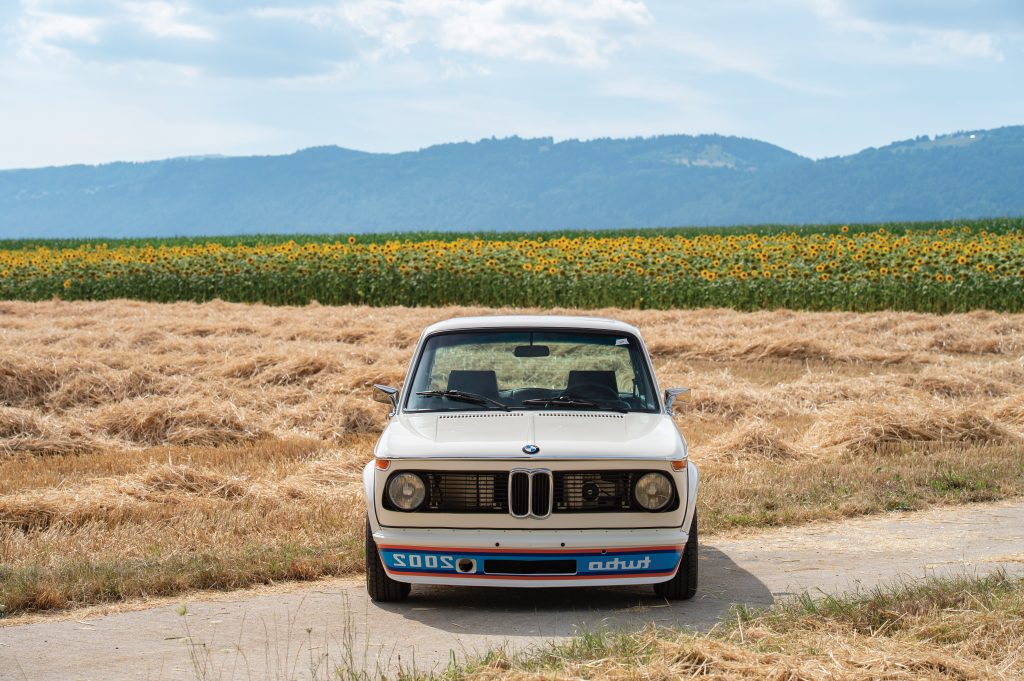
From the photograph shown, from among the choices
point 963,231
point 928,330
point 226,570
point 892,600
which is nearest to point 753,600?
point 892,600

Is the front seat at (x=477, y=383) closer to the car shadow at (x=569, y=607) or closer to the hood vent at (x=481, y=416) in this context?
the hood vent at (x=481, y=416)

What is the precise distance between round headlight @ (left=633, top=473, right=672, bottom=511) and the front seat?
1268 millimetres

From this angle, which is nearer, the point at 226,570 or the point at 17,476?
the point at 226,570

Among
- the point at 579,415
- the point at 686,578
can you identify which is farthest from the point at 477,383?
the point at 686,578

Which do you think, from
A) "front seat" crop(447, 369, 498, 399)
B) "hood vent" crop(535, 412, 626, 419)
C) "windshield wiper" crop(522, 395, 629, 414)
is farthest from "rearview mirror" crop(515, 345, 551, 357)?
"hood vent" crop(535, 412, 626, 419)

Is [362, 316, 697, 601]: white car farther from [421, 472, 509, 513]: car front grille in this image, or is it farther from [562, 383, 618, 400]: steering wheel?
[562, 383, 618, 400]: steering wheel

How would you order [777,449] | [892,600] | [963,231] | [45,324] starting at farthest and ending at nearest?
[963,231] < [45,324] < [777,449] < [892,600]

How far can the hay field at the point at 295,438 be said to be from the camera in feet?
24.3

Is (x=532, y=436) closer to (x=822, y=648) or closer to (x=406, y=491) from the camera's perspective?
(x=406, y=491)

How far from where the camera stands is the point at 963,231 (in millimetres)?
39844

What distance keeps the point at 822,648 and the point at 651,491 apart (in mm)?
1328

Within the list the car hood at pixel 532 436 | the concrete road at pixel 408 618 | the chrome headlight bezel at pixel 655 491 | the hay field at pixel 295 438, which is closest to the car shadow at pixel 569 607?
the concrete road at pixel 408 618

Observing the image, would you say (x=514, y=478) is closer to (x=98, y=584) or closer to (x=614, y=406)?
(x=614, y=406)

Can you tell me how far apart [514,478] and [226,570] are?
6.25ft
